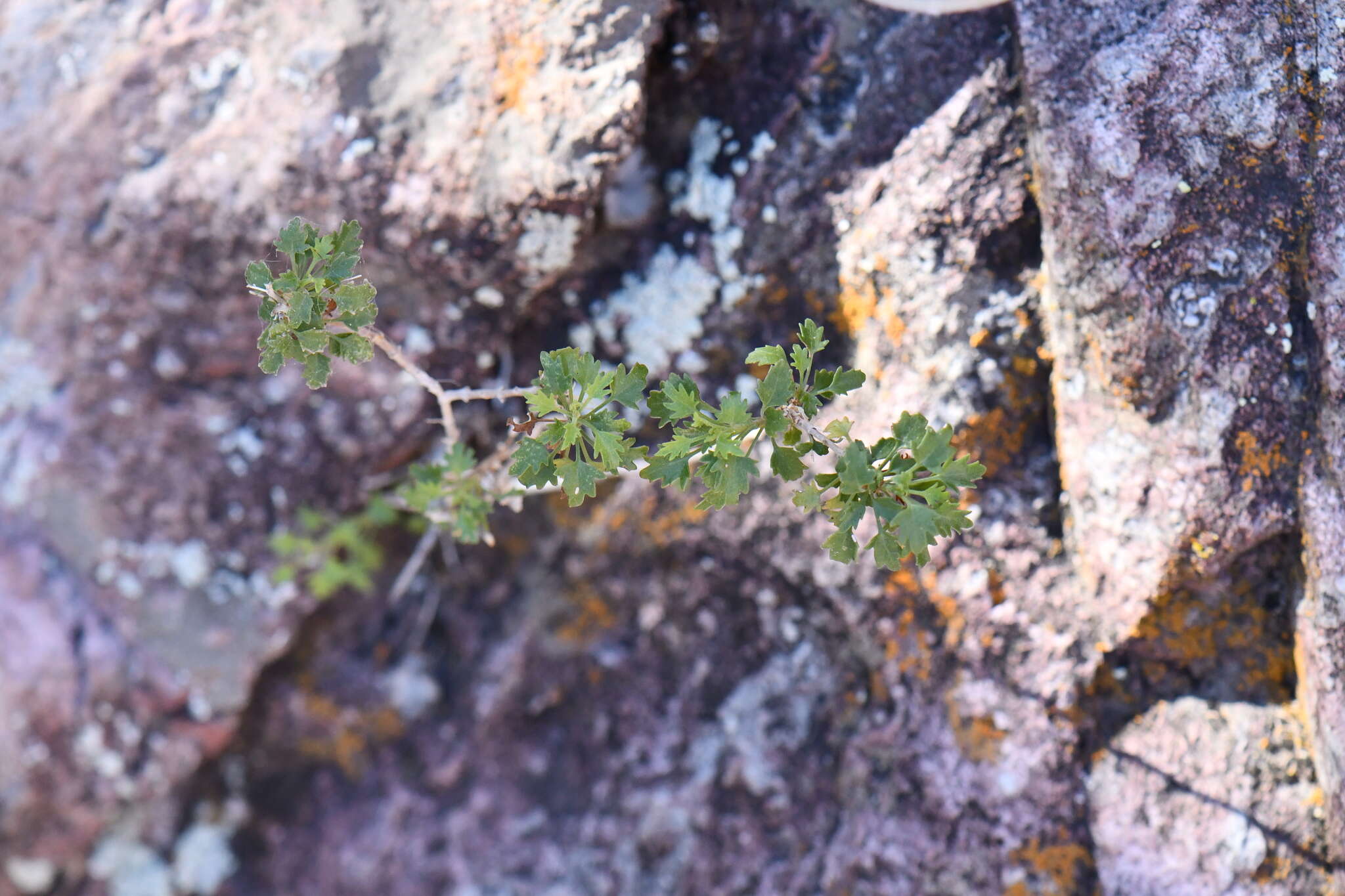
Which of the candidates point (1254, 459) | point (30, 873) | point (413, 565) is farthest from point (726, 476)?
point (30, 873)

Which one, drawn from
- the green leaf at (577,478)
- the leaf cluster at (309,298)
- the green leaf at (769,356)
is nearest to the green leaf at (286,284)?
the leaf cluster at (309,298)

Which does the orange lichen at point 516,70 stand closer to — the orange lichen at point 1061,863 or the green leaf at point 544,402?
the green leaf at point 544,402

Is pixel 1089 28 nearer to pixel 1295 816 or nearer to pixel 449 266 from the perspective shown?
pixel 449 266

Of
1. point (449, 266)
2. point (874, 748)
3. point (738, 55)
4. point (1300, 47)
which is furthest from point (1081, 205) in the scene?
point (449, 266)

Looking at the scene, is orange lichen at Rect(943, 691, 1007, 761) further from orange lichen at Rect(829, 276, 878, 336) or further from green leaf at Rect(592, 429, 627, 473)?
green leaf at Rect(592, 429, 627, 473)

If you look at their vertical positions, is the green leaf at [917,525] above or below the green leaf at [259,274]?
below

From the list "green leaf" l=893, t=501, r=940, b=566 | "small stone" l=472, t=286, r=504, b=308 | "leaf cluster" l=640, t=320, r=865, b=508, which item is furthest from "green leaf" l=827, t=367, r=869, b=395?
"small stone" l=472, t=286, r=504, b=308
